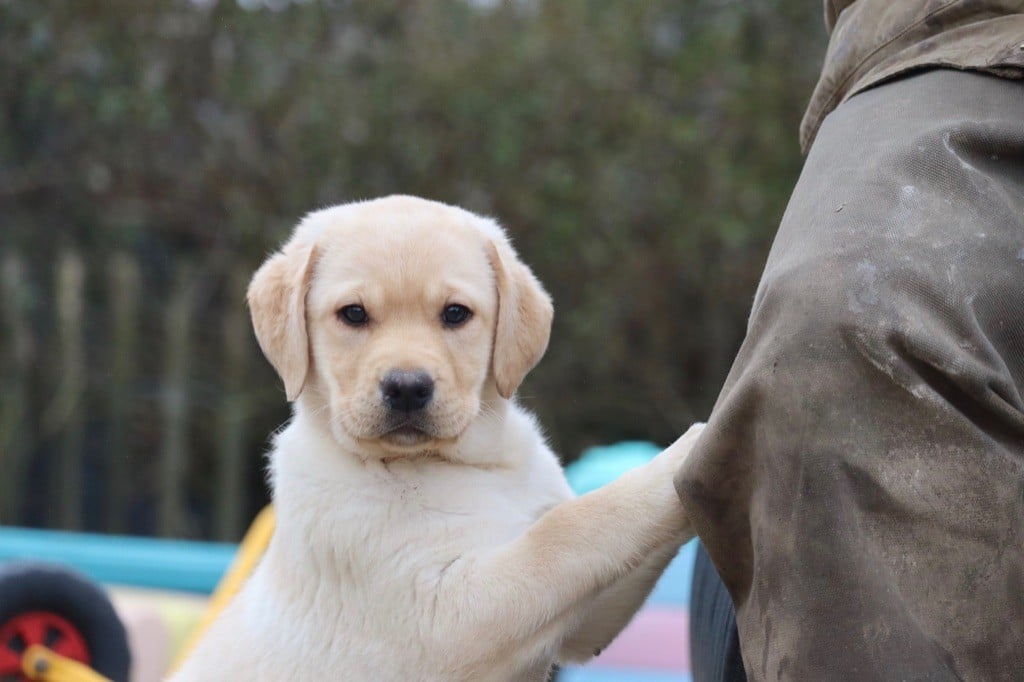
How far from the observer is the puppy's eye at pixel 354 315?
8.96ft

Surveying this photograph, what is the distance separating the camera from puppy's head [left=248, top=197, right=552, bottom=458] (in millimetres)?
2623

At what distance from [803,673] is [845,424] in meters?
0.34

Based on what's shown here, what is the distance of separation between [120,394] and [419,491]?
510cm

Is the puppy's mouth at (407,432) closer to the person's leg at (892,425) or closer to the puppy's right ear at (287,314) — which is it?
the puppy's right ear at (287,314)

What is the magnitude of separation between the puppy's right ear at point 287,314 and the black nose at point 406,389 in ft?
1.02

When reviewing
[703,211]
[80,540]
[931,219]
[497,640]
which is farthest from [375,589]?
[703,211]

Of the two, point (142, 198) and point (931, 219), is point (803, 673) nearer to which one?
point (931, 219)

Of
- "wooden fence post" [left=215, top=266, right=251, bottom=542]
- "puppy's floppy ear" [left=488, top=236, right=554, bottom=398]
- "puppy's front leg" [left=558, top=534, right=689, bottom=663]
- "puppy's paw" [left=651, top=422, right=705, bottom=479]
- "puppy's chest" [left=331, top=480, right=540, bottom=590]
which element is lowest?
"wooden fence post" [left=215, top=266, right=251, bottom=542]

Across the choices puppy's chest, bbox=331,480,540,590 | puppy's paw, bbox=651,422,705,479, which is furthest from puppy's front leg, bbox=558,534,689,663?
puppy's chest, bbox=331,480,540,590

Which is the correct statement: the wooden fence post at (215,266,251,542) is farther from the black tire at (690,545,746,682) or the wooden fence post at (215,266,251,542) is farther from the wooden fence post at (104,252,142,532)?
the black tire at (690,545,746,682)

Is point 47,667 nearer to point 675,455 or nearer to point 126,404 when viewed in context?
point 675,455

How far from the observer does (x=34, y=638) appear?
337 centimetres

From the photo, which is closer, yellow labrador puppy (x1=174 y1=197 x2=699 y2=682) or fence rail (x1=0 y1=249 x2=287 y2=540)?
yellow labrador puppy (x1=174 y1=197 x2=699 y2=682)

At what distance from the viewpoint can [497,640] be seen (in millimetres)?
2350
